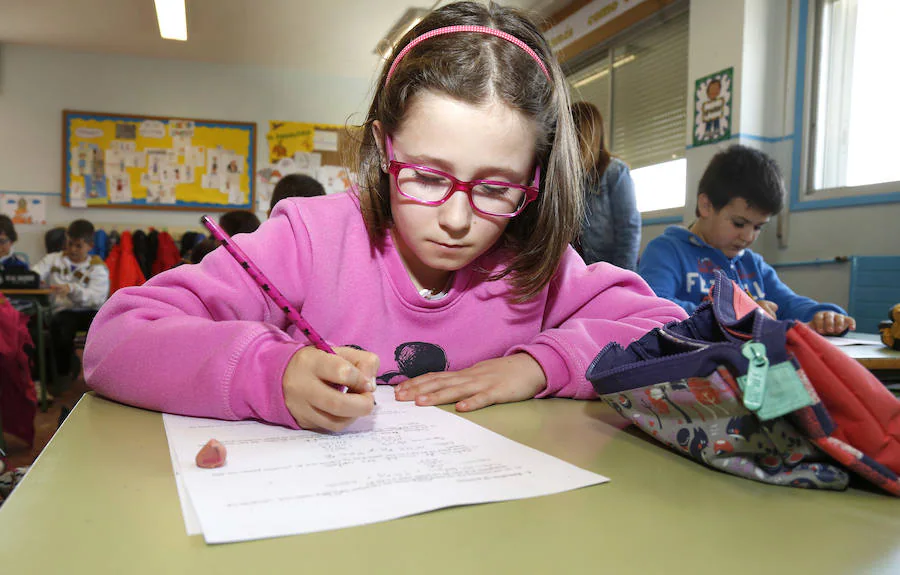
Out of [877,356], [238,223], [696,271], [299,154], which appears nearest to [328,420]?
[877,356]

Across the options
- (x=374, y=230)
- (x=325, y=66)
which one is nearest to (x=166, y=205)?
(x=325, y=66)

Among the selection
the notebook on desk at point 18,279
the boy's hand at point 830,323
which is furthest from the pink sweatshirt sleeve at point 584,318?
the notebook on desk at point 18,279

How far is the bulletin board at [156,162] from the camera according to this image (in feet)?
16.3

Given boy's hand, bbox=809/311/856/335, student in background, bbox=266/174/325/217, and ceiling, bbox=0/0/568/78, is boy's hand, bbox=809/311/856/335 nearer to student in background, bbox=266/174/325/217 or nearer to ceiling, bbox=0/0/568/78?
student in background, bbox=266/174/325/217

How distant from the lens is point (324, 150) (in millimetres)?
5492

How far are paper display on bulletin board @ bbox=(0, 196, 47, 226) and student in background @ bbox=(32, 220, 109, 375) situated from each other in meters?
0.75

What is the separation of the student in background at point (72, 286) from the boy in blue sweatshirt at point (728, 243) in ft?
11.5

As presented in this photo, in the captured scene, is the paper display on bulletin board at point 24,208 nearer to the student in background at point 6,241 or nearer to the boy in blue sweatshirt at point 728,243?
the student in background at point 6,241

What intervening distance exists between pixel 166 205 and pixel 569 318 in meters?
4.97

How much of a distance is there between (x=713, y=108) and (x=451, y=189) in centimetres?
278

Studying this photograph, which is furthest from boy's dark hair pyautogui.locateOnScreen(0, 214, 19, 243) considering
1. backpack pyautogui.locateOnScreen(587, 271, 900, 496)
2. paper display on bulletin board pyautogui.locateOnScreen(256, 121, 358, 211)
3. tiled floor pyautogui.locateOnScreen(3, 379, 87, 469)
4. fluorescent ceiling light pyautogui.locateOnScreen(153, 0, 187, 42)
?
backpack pyautogui.locateOnScreen(587, 271, 900, 496)

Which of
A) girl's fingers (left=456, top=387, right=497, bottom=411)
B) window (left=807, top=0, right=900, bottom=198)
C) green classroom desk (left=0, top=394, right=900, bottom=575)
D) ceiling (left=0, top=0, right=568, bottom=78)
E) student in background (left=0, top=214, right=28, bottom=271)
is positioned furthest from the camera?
ceiling (left=0, top=0, right=568, bottom=78)

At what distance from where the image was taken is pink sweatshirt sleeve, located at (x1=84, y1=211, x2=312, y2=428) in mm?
567

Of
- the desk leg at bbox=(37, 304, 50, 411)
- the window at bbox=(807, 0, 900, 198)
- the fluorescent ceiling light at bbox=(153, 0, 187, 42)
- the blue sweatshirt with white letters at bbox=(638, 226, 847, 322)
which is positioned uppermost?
the fluorescent ceiling light at bbox=(153, 0, 187, 42)
